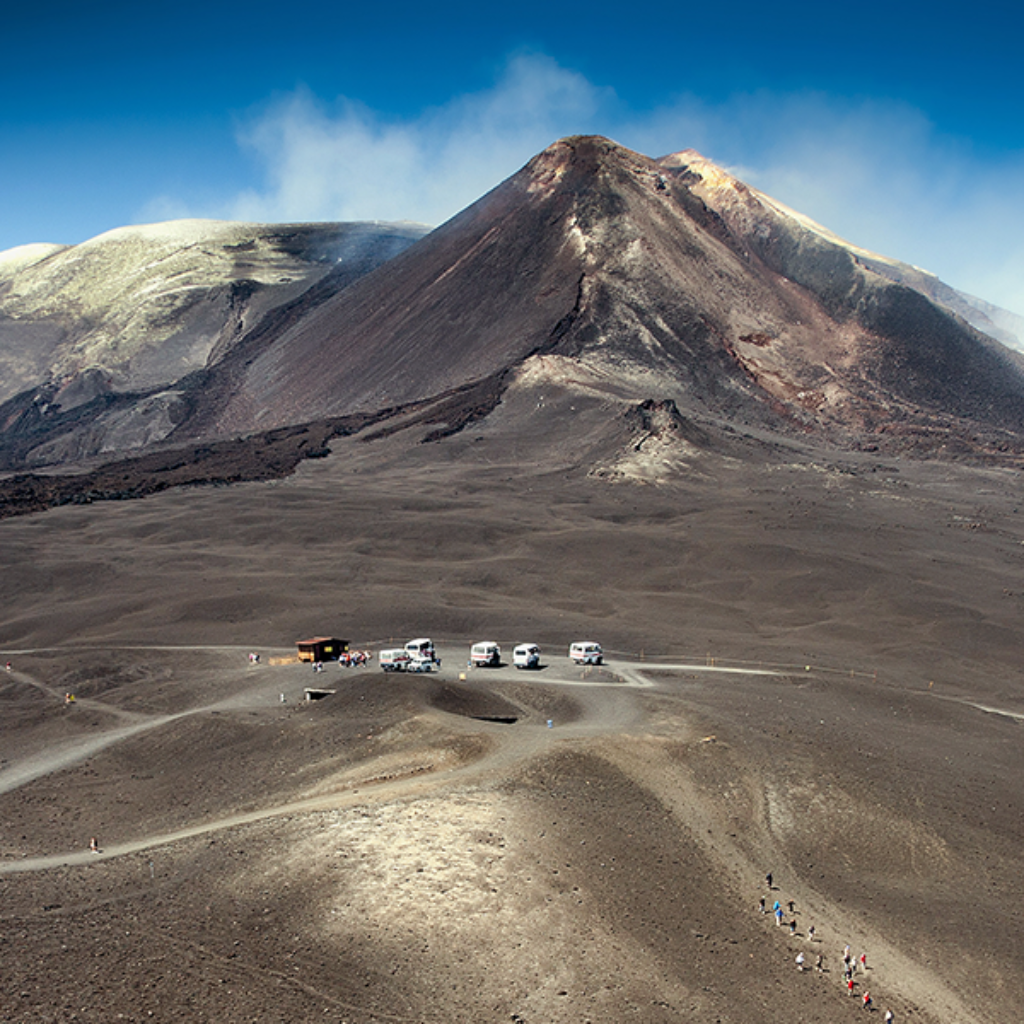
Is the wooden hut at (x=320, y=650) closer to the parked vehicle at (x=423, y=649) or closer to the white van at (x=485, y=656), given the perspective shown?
the parked vehicle at (x=423, y=649)

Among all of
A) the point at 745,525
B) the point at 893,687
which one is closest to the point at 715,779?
the point at 893,687

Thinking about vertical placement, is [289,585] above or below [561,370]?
below

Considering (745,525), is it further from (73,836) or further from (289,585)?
(73,836)

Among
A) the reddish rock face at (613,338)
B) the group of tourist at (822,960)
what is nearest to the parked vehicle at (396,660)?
the group of tourist at (822,960)

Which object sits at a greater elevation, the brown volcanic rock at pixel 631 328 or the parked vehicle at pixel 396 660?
the brown volcanic rock at pixel 631 328

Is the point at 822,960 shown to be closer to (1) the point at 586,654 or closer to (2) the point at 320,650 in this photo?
(1) the point at 586,654
